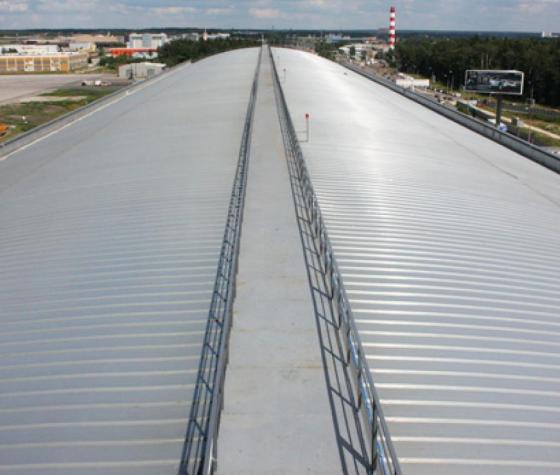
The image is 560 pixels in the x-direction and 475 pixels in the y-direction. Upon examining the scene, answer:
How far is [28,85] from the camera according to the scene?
229 ft

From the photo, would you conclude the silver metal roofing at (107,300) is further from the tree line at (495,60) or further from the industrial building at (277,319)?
the tree line at (495,60)

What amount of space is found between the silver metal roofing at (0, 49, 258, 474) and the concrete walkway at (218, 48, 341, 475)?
0.39m

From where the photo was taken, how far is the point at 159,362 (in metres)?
5.29

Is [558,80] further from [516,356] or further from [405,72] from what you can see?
[516,356]

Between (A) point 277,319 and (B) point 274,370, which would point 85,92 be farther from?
(B) point 274,370

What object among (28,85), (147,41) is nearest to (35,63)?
(28,85)

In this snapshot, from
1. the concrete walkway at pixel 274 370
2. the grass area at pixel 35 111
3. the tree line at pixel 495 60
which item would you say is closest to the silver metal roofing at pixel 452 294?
the concrete walkway at pixel 274 370

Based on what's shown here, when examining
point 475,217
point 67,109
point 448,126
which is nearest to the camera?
point 475,217

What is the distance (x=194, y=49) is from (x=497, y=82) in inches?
1908

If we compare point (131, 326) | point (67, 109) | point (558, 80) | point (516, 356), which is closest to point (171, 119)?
point (131, 326)

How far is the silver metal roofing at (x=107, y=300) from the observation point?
4.47 m

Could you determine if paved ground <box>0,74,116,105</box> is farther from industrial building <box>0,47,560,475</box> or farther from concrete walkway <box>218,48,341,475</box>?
concrete walkway <box>218,48,341,475</box>

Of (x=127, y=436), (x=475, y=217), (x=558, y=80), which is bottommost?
(x=127, y=436)

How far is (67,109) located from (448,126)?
38.5 meters
